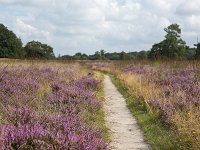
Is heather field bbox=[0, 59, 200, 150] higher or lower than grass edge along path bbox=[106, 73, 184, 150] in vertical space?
higher

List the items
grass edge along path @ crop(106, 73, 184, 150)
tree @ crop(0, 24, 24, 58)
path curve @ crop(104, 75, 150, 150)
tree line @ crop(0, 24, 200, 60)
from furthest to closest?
tree @ crop(0, 24, 24, 58) → tree line @ crop(0, 24, 200, 60) → path curve @ crop(104, 75, 150, 150) → grass edge along path @ crop(106, 73, 184, 150)

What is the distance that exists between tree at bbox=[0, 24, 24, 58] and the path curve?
83681 mm

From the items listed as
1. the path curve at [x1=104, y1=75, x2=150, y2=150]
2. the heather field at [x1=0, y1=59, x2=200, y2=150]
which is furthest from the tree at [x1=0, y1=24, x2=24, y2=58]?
the path curve at [x1=104, y1=75, x2=150, y2=150]

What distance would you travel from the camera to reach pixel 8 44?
325 ft

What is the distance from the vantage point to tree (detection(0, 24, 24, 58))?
9801 centimetres

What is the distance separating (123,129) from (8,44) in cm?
9067

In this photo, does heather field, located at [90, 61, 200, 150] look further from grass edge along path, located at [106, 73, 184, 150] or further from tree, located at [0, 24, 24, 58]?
tree, located at [0, 24, 24, 58]

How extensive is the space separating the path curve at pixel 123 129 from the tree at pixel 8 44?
83.7 meters

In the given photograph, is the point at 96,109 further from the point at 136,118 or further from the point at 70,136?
the point at 70,136

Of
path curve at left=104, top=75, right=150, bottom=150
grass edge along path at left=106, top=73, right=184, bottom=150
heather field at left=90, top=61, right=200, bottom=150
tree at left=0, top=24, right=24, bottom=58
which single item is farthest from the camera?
tree at left=0, top=24, right=24, bottom=58

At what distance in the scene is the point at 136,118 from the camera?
43.4 ft

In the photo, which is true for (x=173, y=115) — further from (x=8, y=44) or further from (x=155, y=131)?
(x=8, y=44)

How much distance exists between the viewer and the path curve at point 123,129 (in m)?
9.24

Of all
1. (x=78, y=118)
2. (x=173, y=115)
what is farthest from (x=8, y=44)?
(x=78, y=118)
